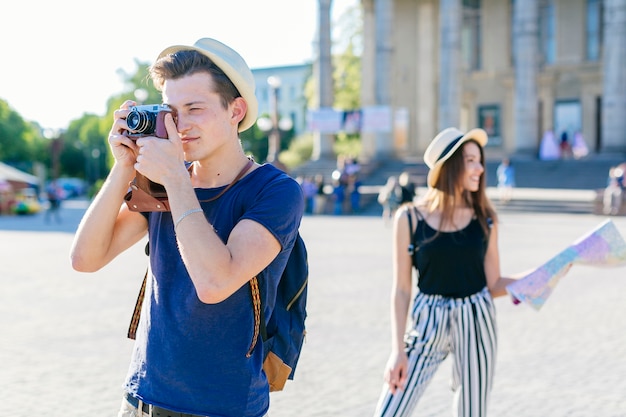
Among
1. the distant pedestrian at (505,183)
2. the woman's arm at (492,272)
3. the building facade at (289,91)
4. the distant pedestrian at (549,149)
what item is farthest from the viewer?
the building facade at (289,91)

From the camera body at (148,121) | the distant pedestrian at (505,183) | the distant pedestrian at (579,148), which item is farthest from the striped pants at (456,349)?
the distant pedestrian at (579,148)

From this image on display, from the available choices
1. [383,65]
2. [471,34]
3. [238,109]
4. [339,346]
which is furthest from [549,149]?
[238,109]

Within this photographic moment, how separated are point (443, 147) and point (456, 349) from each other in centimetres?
105

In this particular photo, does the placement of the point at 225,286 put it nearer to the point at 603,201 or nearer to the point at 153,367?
the point at 153,367

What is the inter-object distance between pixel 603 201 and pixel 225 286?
26.5 metres

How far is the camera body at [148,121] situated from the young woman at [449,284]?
214 centimetres

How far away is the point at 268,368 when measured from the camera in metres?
2.68

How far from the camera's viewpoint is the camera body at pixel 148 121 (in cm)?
237

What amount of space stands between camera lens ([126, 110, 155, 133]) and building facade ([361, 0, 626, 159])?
36.1 metres

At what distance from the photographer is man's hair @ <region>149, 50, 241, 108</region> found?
249 centimetres

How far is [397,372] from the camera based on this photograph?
4.10m

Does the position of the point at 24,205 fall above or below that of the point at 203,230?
below

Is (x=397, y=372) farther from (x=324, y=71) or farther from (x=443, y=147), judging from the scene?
(x=324, y=71)

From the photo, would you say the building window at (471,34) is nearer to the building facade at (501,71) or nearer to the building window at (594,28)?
the building facade at (501,71)
